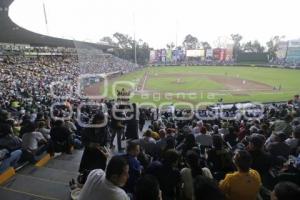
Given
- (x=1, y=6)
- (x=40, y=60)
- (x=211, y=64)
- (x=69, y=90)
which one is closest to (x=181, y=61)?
(x=211, y=64)

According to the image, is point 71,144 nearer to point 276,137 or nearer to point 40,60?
point 276,137

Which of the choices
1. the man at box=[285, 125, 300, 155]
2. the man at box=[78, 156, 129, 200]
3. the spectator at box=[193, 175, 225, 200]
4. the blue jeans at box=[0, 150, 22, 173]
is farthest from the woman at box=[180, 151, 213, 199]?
the blue jeans at box=[0, 150, 22, 173]

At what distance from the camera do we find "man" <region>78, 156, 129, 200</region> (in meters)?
2.95

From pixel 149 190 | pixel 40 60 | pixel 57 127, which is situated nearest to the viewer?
pixel 149 190

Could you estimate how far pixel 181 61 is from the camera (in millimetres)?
91688

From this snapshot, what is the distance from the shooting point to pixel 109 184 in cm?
301

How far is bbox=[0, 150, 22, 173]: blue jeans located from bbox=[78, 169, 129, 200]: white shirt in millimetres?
3996

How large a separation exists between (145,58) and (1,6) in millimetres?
69184

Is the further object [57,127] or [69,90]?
[69,90]

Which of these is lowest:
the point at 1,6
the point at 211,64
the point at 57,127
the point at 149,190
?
the point at 211,64

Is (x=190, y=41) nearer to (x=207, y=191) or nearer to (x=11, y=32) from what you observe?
(x=11, y=32)

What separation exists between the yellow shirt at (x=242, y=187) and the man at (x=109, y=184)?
1494 mm

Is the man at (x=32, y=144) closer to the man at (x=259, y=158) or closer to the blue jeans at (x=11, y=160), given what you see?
the blue jeans at (x=11, y=160)

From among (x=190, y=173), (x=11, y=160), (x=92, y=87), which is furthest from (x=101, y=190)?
(x=92, y=87)
